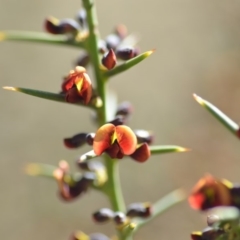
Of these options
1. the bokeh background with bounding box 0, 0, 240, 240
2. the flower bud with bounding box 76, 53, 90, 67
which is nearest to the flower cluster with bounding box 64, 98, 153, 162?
the flower bud with bounding box 76, 53, 90, 67

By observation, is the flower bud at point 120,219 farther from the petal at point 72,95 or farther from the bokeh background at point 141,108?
the bokeh background at point 141,108

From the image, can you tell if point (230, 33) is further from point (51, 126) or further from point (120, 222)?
point (120, 222)

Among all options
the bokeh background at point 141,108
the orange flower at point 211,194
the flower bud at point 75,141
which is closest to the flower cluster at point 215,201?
the orange flower at point 211,194

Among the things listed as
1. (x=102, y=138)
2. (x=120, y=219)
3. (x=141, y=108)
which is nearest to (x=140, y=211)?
(x=120, y=219)

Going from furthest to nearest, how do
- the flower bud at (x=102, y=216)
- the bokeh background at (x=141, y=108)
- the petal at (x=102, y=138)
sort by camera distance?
the bokeh background at (x=141, y=108) → the flower bud at (x=102, y=216) → the petal at (x=102, y=138)

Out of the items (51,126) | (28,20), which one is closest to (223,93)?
(51,126)

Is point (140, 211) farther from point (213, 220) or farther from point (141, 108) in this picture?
point (141, 108)

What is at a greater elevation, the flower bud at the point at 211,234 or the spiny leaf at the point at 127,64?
the spiny leaf at the point at 127,64

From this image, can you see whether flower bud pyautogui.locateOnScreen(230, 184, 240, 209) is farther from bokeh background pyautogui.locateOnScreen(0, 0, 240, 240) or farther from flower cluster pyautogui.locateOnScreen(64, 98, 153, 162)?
bokeh background pyautogui.locateOnScreen(0, 0, 240, 240)
